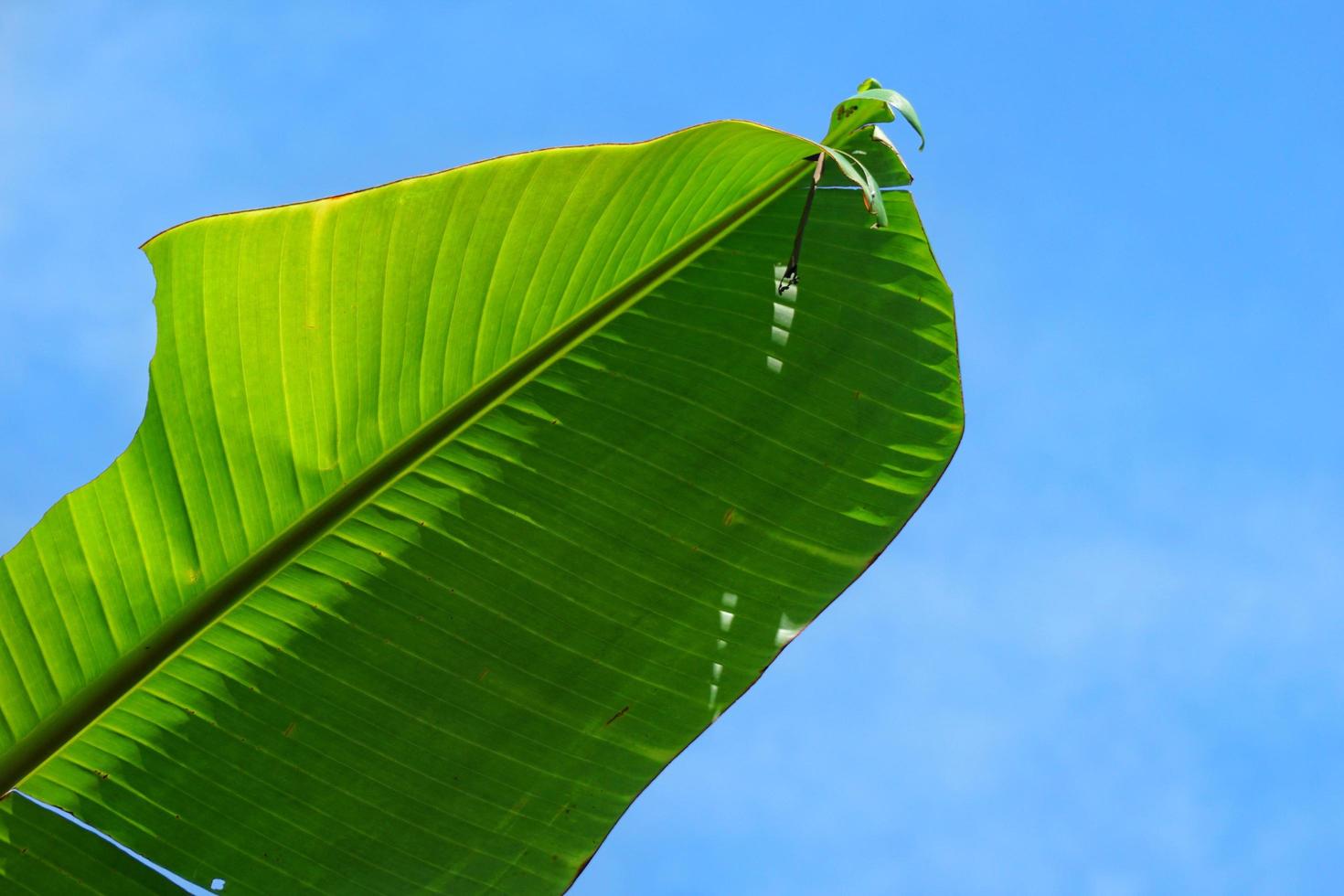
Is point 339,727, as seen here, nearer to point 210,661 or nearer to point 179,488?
point 210,661

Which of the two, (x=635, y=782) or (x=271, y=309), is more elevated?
(x=271, y=309)

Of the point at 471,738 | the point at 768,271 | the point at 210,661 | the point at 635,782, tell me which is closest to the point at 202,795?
the point at 210,661

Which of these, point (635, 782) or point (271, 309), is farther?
point (635, 782)

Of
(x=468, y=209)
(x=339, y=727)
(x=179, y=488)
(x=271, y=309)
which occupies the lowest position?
(x=339, y=727)

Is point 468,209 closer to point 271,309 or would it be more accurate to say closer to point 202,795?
point 271,309
